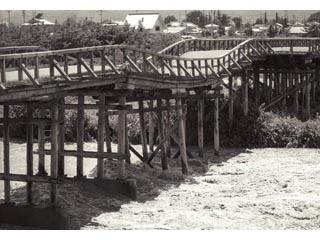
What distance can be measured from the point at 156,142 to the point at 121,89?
9.84 meters

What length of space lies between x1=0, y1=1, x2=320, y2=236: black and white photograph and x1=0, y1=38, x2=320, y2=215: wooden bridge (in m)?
0.04

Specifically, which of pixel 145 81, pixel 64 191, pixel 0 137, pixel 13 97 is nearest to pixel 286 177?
pixel 145 81

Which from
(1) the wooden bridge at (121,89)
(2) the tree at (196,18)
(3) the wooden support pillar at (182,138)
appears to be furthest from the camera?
(2) the tree at (196,18)

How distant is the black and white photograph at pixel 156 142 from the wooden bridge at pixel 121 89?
4 centimetres

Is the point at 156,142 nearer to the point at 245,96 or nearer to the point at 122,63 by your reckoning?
the point at 245,96

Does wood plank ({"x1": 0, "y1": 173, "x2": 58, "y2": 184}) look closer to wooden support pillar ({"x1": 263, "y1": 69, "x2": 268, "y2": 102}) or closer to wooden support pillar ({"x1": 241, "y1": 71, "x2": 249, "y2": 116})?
wooden support pillar ({"x1": 241, "y1": 71, "x2": 249, "y2": 116})

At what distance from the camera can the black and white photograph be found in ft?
49.2

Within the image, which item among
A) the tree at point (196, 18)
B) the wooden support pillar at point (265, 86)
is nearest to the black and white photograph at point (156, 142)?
the wooden support pillar at point (265, 86)

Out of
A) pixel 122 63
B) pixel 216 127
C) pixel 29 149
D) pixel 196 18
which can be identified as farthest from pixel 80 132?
pixel 196 18

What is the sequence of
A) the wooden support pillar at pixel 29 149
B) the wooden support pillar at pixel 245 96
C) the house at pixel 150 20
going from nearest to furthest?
the wooden support pillar at pixel 29 149, the wooden support pillar at pixel 245 96, the house at pixel 150 20

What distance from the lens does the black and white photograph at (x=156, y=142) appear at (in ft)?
49.2

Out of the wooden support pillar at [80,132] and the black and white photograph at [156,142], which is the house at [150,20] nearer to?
the black and white photograph at [156,142]
